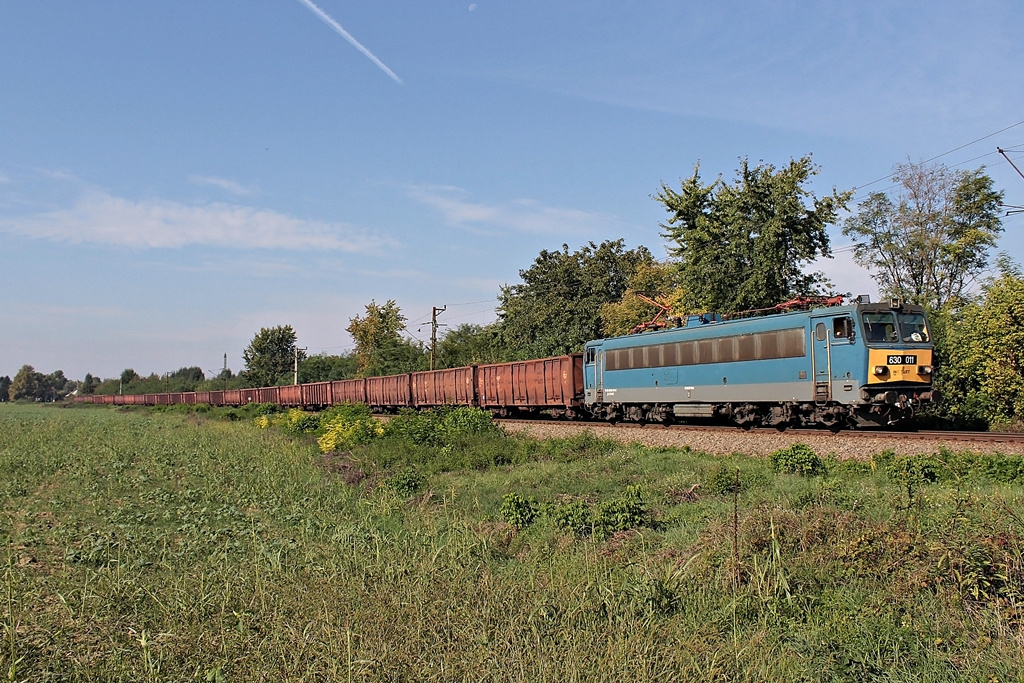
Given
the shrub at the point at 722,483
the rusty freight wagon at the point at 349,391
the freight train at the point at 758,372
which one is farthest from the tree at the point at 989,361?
the rusty freight wagon at the point at 349,391

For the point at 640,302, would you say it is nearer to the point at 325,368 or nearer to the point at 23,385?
the point at 325,368

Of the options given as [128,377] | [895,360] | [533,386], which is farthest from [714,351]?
[128,377]

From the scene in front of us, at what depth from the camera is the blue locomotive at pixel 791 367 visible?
18.5m

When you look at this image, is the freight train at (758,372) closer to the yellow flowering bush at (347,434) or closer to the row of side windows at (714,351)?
the row of side windows at (714,351)

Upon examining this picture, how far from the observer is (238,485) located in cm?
1691

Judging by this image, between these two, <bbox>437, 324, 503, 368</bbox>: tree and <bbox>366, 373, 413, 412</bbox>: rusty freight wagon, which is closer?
<bbox>366, 373, 413, 412</bbox>: rusty freight wagon

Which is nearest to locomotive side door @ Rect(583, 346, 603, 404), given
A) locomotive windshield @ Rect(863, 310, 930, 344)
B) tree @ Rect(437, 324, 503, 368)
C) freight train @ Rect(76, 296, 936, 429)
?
freight train @ Rect(76, 296, 936, 429)

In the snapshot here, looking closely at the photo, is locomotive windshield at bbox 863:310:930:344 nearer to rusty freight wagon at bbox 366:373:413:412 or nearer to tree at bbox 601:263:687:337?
tree at bbox 601:263:687:337

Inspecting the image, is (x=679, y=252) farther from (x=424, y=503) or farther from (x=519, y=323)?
(x=519, y=323)

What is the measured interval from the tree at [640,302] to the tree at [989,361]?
2189 centimetres

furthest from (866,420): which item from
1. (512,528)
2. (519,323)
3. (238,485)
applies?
(519,323)

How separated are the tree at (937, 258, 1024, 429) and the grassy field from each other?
1283cm

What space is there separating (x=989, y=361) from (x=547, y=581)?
71.0ft

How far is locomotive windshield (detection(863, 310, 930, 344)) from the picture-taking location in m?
18.6
